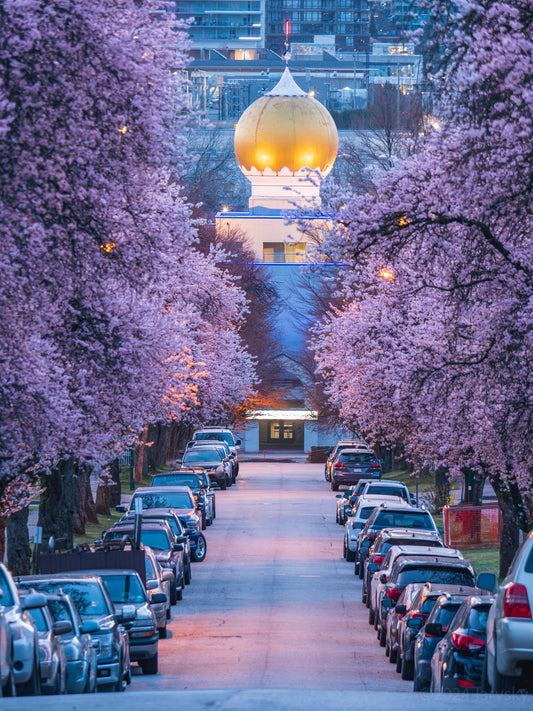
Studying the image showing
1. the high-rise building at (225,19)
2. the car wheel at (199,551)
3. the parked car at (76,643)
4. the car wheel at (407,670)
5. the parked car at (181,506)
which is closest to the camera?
the parked car at (76,643)

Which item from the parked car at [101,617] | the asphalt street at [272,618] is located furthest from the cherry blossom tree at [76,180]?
the asphalt street at [272,618]

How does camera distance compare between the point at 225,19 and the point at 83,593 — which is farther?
the point at 225,19

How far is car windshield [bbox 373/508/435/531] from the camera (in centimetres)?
2908

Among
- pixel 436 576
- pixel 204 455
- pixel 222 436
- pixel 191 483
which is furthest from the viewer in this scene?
pixel 222 436

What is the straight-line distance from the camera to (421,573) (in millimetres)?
20344

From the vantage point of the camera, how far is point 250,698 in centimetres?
1159

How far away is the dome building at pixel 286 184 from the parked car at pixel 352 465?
919 inches

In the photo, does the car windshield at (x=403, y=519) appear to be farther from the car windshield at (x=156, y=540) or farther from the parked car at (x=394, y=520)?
the car windshield at (x=156, y=540)

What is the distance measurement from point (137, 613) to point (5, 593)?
5.97 metres

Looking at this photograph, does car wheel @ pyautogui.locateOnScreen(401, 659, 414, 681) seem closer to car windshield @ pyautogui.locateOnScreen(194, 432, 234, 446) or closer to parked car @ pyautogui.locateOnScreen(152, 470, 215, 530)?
→ parked car @ pyautogui.locateOnScreen(152, 470, 215, 530)

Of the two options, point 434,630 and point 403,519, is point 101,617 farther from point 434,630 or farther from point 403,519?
point 403,519

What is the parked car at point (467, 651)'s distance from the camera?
46.0 ft

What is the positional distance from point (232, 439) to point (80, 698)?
163 feet

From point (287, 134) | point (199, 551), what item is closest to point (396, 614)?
point (199, 551)
